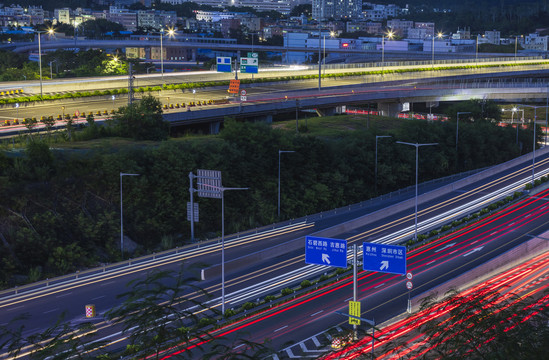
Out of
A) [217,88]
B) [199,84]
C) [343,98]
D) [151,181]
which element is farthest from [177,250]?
[217,88]

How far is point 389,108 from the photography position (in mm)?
86500

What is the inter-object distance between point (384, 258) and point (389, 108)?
57.8 metres

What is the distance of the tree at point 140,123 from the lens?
55.8 m

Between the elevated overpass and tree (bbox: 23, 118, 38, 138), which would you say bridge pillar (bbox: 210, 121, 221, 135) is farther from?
tree (bbox: 23, 118, 38, 138)

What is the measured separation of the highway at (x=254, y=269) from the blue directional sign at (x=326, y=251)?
87.8 inches

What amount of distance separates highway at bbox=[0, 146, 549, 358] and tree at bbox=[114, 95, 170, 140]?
47.7 feet

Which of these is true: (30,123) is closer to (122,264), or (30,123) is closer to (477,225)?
(122,264)

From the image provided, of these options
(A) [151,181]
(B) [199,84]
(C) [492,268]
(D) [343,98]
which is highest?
(B) [199,84]

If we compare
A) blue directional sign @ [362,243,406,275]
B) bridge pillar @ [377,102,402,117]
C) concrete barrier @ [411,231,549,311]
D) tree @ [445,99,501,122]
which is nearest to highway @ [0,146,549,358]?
concrete barrier @ [411,231,549,311]

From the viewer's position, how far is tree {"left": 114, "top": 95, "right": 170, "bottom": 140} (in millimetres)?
55750

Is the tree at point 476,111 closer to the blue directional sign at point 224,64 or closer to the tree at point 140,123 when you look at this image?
the blue directional sign at point 224,64

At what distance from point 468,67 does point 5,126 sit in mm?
75955

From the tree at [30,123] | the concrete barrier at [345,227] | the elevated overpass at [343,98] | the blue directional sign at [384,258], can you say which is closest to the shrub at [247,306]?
the concrete barrier at [345,227]

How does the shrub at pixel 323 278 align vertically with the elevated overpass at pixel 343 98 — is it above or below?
below
